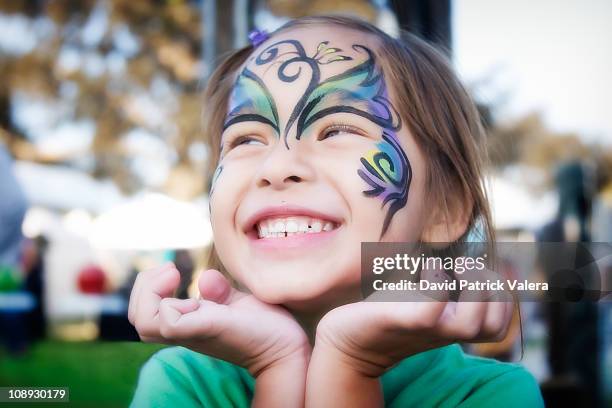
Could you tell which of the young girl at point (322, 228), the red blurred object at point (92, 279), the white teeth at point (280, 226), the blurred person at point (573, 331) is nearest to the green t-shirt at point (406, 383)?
the young girl at point (322, 228)

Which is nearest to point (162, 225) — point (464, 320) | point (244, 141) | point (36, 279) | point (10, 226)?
point (10, 226)

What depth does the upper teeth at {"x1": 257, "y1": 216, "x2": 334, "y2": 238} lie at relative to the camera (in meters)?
0.94

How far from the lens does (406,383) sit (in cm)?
97

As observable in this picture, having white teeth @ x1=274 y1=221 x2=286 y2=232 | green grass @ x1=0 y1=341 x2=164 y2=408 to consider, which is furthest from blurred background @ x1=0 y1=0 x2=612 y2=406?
white teeth @ x1=274 y1=221 x2=286 y2=232

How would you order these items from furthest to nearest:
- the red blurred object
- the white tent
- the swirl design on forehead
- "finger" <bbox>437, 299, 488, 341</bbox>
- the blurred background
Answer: the red blurred object, the white tent, the blurred background, the swirl design on forehead, "finger" <bbox>437, 299, 488, 341</bbox>

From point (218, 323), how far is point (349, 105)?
1.18ft

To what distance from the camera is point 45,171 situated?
15.9ft

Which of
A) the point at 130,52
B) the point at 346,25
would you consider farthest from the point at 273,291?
the point at 130,52

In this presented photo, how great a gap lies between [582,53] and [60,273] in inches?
149

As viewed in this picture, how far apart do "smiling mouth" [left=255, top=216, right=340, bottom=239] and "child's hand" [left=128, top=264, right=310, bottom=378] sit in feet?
0.32

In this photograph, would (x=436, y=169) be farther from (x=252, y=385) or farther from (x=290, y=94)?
(x=252, y=385)

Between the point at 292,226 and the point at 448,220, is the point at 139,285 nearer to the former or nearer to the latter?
the point at 292,226

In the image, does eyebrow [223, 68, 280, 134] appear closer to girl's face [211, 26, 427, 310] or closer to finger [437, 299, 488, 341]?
girl's face [211, 26, 427, 310]

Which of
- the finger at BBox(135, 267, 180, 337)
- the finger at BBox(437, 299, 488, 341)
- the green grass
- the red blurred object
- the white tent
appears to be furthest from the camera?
the red blurred object
